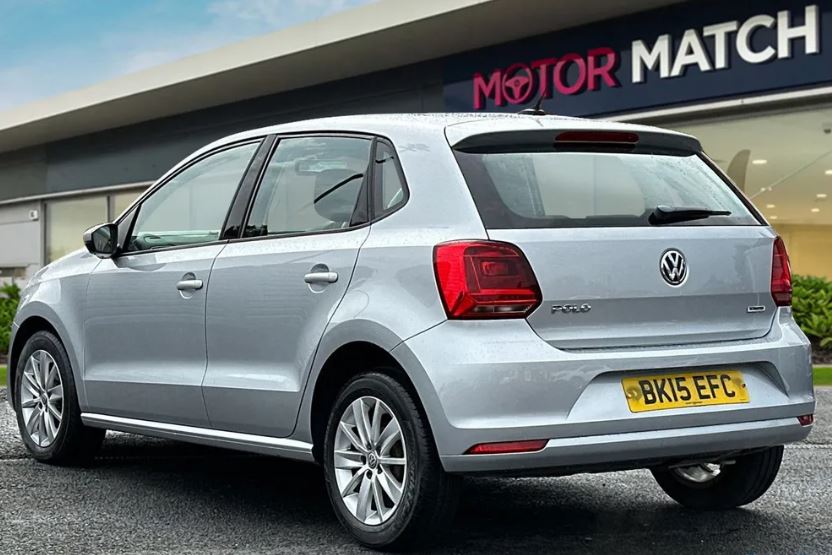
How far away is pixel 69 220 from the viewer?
104ft

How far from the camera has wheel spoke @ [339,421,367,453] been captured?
188 inches

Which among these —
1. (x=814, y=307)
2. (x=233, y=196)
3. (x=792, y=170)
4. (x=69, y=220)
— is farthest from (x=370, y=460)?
(x=69, y=220)

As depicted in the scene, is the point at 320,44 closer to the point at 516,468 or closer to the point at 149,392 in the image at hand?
the point at 149,392

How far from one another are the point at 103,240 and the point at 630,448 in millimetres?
3212

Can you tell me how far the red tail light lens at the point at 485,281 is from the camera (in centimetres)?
435

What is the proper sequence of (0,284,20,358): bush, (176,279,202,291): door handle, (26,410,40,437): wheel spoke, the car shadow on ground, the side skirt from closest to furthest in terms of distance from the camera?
the car shadow on ground → the side skirt → (176,279,202,291): door handle → (26,410,40,437): wheel spoke → (0,284,20,358): bush

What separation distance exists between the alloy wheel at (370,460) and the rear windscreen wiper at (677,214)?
4.11 ft

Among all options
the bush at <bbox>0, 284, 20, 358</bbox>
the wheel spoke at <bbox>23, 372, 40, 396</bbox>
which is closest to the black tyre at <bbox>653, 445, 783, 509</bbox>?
the wheel spoke at <bbox>23, 372, 40, 396</bbox>

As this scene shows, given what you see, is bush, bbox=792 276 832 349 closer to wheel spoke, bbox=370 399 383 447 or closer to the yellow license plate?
the yellow license plate

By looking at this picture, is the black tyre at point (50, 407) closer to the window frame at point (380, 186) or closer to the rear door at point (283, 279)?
the rear door at point (283, 279)

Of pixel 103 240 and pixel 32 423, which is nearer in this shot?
pixel 103 240

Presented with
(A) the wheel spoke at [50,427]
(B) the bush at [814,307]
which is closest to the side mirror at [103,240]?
(A) the wheel spoke at [50,427]

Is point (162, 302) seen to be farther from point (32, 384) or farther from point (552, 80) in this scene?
point (552, 80)

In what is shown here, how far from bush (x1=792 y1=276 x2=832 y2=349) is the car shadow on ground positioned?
8859 mm
